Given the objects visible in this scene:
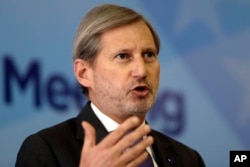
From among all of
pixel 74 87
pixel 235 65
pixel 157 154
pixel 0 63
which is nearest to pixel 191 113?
pixel 235 65

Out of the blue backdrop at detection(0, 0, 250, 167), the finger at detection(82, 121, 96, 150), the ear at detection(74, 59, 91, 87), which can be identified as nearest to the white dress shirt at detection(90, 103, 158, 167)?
the ear at detection(74, 59, 91, 87)

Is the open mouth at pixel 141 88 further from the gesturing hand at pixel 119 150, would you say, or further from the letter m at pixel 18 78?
the letter m at pixel 18 78

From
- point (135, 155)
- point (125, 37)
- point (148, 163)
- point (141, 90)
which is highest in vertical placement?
point (125, 37)

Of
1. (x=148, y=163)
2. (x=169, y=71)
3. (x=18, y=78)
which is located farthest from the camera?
(x=169, y=71)

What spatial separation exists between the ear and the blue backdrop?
1.89ft

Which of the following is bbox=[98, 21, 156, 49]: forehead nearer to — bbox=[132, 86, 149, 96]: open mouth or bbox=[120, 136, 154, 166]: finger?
bbox=[132, 86, 149, 96]: open mouth

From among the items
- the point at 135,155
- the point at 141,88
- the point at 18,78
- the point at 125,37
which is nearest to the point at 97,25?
the point at 125,37

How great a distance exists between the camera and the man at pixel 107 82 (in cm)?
147

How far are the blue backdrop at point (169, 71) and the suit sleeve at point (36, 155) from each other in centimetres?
72

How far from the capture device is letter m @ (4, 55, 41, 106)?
2154 mm

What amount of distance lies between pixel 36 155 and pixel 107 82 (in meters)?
0.30

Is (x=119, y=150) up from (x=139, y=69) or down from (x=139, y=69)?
down

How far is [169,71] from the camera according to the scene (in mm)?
2316

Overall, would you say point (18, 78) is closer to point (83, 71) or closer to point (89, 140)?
point (83, 71)
